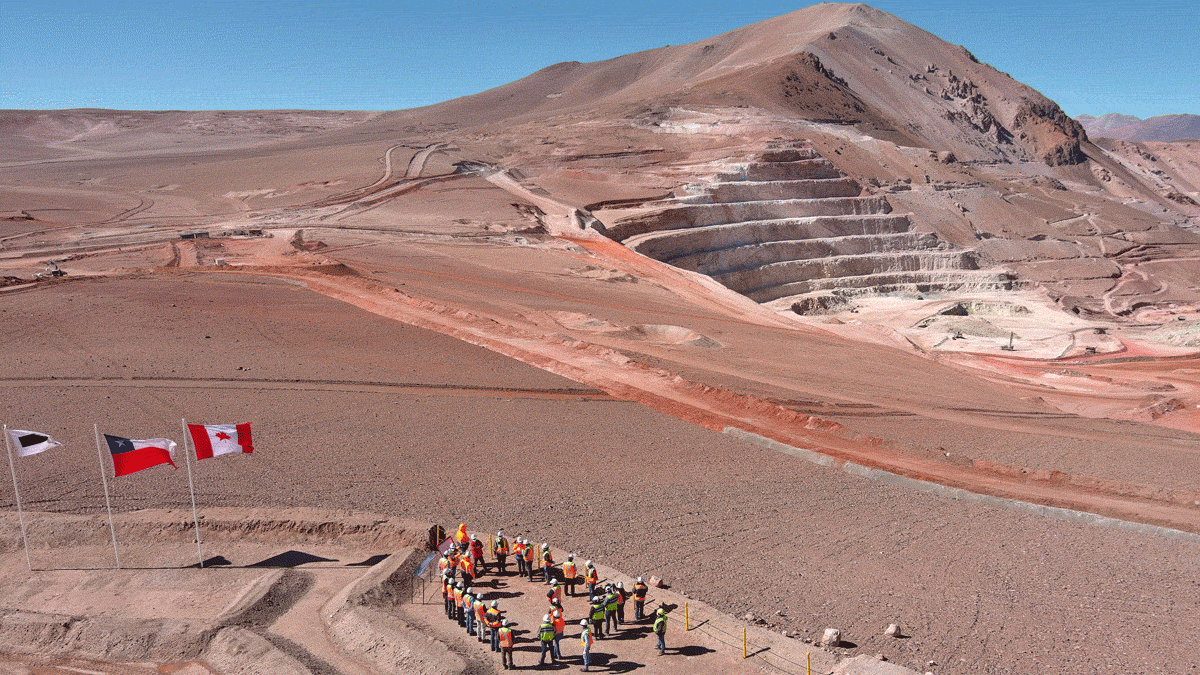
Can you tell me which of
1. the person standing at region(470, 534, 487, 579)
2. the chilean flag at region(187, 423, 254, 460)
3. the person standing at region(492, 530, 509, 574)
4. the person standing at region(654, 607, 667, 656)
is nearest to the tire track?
the chilean flag at region(187, 423, 254, 460)

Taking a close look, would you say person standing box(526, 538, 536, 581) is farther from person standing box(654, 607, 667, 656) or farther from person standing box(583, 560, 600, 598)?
person standing box(654, 607, 667, 656)

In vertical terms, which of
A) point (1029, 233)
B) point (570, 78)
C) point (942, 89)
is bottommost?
point (1029, 233)

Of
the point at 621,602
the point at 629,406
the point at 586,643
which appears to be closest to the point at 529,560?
the point at 621,602

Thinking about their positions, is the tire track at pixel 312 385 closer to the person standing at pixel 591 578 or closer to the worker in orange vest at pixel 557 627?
the person standing at pixel 591 578

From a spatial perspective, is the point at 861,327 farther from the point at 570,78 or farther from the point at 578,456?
the point at 570,78


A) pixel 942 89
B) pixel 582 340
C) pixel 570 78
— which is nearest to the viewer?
pixel 582 340

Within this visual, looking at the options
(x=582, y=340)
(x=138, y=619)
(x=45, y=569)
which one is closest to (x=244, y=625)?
(x=138, y=619)

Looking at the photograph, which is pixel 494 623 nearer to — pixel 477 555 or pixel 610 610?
pixel 610 610
